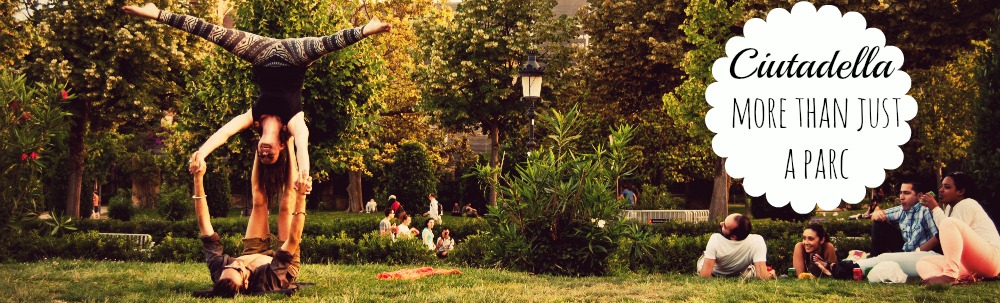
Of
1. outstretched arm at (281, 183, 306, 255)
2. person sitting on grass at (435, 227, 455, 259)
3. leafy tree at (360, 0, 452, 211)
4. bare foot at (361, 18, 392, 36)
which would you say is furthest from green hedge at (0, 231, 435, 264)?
leafy tree at (360, 0, 452, 211)

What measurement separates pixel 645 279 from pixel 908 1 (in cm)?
1874

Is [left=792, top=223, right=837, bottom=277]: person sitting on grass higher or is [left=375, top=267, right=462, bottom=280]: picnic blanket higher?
[left=792, top=223, right=837, bottom=277]: person sitting on grass

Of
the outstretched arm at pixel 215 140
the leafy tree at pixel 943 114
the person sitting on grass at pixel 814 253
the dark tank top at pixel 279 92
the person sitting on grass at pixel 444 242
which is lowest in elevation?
the person sitting on grass at pixel 444 242

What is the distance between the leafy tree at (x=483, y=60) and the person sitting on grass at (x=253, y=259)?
2748 cm

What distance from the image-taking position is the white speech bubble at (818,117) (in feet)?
59.9

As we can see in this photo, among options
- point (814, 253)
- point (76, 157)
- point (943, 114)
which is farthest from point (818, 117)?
point (943, 114)

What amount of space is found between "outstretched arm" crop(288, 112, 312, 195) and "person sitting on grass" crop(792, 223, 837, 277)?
7139 mm

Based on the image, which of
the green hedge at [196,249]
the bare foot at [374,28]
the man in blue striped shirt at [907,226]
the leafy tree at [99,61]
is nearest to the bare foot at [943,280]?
the man in blue striped shirt at [907,226]

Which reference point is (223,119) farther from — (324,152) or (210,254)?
A: (210,254)

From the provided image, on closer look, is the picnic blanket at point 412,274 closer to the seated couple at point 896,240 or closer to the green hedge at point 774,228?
the seated couple at point 896,240

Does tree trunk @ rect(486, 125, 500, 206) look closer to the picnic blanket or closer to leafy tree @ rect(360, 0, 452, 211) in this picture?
leafy tree @ rect(360, 0, 452, 211)

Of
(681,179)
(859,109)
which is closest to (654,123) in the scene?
(681,179)

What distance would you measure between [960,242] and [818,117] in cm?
797

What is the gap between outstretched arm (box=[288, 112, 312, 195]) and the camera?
9.85 meters
